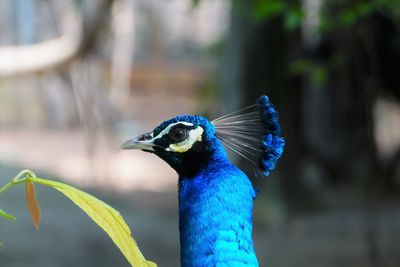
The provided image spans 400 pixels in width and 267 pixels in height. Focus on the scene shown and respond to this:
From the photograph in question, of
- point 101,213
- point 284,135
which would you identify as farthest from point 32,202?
point 284,135

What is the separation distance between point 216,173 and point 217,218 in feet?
0.20

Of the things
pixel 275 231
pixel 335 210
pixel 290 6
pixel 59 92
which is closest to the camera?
pixel 290 6

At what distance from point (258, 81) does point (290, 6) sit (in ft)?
6.23

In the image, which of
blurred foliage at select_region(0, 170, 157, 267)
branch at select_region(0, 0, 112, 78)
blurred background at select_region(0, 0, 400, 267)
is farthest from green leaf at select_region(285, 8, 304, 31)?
blurred foliage at select_region(0, 170, 157, 267)

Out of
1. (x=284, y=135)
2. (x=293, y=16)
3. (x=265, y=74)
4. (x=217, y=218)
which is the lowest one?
(x=284, y=135)

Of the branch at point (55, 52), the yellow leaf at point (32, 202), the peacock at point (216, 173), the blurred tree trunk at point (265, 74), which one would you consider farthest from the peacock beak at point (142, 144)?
the blurred tree trunk at point (265, 74)

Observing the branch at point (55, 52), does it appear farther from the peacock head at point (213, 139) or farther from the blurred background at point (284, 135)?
the peacock head at point (213, 139)

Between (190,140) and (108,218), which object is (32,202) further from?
(190,140)

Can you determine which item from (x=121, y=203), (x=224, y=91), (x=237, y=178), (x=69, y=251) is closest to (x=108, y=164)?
(x=121, y=203)

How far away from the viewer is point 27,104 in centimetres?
1001

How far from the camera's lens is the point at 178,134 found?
0.93m

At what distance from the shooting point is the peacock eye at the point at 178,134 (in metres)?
0.93

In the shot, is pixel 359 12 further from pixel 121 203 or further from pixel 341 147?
pixel 341 147

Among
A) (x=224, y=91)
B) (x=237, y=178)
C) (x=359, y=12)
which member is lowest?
(x=224, y=91)
